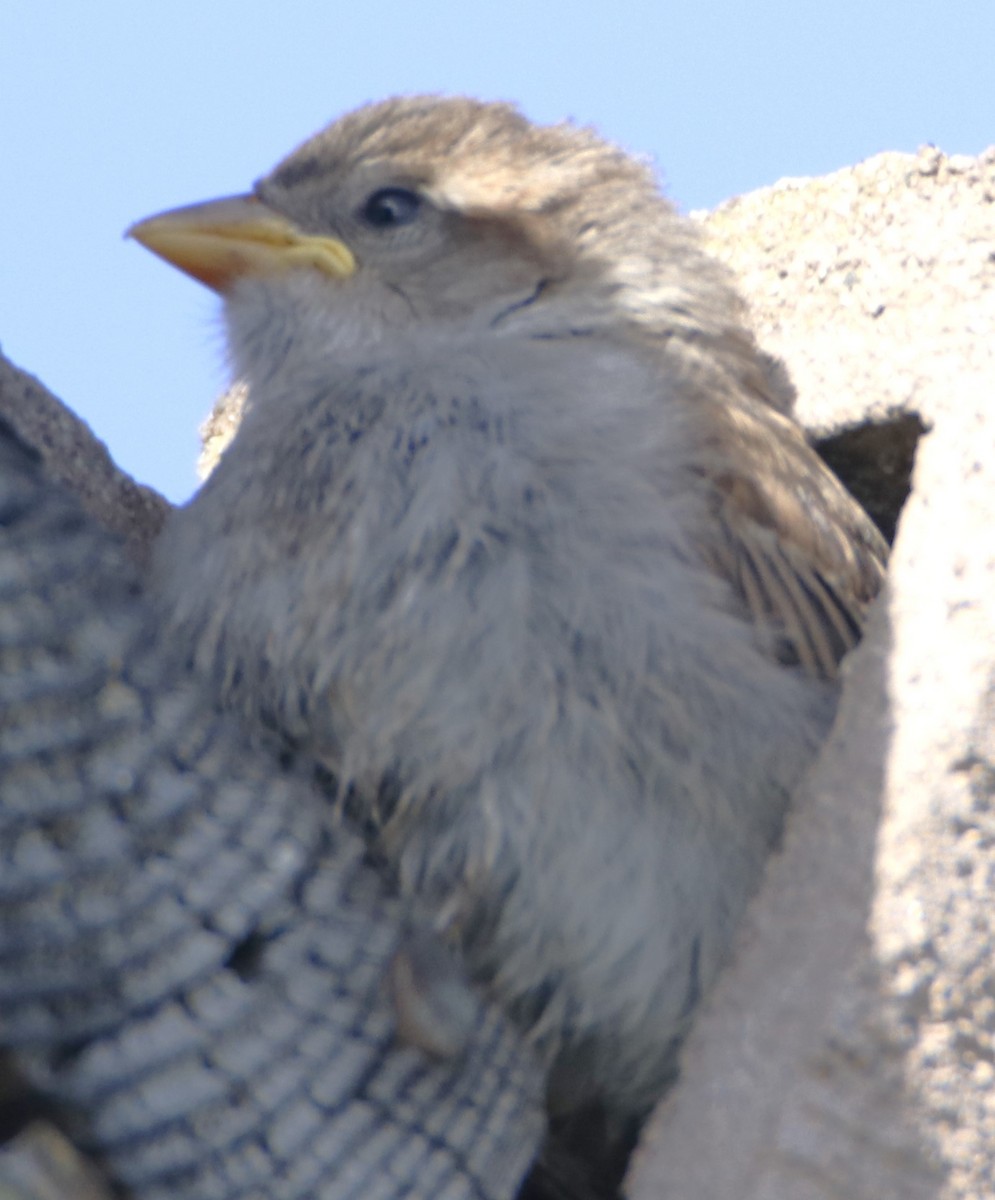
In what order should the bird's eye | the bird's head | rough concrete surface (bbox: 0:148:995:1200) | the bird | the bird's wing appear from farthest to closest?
the bird's eye, the bird's head, the bird's wing, the bird, rough concrete surface (bbox: 0:148:995:1200)

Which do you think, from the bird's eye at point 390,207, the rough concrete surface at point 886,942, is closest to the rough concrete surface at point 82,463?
the rough concrete surface at point 886,942

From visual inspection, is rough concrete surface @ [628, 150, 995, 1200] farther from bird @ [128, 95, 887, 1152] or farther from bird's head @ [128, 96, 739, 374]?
bird's head @ [128, 96, 739, 374]

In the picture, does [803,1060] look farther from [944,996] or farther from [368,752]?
[368,752]

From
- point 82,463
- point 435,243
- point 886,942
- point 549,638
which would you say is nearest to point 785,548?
point 549,638

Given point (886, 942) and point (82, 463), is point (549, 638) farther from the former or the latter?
point (82, 463)

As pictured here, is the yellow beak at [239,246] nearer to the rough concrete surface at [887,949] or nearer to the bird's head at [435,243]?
the bird's head at [435,243]

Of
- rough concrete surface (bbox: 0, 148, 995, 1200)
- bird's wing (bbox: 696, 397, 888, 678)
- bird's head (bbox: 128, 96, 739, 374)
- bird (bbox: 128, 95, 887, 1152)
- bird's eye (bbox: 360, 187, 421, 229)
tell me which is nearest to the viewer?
rough concrete surface (bbox: 0, 148, 995, 1200)

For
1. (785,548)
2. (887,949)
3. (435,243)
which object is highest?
(435,243)

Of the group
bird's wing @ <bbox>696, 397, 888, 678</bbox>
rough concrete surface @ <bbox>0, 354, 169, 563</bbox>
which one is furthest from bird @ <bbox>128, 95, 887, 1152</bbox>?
rough concrete surface @ <bbox>0, 354, 169, 563</bbox>
